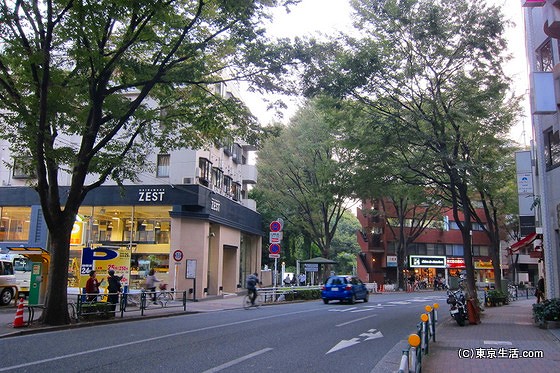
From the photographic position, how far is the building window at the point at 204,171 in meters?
28.6

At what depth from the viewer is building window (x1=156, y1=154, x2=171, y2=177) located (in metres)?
28.4

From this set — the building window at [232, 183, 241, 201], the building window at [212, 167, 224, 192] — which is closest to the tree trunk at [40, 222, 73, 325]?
the building window at [212, 167, 224, 192]

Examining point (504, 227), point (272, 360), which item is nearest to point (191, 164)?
point (272, 360)

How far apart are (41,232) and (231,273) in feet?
41.2

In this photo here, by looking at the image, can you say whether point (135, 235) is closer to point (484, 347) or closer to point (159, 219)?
point (159, 219)

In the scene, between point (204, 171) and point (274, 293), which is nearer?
point (274, 293)

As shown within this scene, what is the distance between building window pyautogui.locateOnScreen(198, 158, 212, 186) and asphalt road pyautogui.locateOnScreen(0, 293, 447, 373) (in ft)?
44.8

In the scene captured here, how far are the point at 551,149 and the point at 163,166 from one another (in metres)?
20.0

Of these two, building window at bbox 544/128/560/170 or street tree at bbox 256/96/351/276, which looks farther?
street tree at bbox 256/96/351/276

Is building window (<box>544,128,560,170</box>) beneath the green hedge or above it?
above

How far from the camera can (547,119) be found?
18125 mm

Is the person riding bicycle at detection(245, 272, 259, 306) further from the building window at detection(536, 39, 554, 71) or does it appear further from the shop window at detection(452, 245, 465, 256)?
the shop window at detection(452, 245, 465, 256)

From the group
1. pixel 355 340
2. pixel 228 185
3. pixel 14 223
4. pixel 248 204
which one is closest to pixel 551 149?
pixel 355 340

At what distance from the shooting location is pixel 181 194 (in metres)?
27.3
